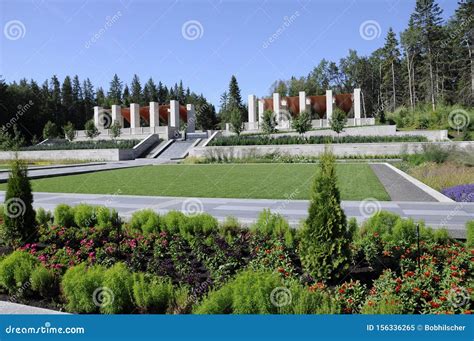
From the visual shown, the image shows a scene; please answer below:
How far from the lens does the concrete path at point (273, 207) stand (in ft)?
30.3

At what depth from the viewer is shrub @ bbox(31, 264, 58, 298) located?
531cm

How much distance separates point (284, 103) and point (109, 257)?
5617cm

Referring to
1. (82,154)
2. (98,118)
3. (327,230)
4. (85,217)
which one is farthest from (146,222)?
(98,118)

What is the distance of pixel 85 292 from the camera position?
4.78m

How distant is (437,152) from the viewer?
2200 cm

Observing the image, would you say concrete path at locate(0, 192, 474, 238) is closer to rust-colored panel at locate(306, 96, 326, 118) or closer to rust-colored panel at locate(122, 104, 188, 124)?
rust-colored panel at locate(306, 96, 326, 118)

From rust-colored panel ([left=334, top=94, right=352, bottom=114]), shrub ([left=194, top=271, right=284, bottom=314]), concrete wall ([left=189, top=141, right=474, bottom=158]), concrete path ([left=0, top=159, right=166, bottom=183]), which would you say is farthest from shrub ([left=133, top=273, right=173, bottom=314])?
rust-colored panel ([left=334, top=94, right=352, bottom=114])

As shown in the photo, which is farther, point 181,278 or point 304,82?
point 304,82

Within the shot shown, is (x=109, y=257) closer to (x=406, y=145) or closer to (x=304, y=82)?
(x=406, y=145)

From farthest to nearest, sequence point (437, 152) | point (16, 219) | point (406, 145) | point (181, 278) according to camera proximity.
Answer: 1. point (406, 145)
2. point (437, 152)
3. point (16, 219)
4. point (181, 278)

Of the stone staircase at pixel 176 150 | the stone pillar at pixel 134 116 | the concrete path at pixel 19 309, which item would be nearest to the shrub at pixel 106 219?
the concrete path at pixel 19 309

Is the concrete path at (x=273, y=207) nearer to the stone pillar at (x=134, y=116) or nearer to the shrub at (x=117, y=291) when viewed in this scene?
the shrub at (x=117, y=291)

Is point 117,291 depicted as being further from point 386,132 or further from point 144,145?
point 386,132

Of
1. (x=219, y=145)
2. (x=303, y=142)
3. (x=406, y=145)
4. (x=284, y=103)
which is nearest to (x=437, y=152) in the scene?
(x=406, y=145)
